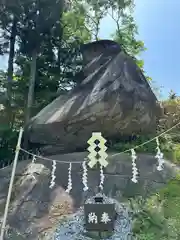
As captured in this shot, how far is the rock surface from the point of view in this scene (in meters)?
5.98

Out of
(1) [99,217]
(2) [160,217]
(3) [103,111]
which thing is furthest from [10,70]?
(2) [160,217]

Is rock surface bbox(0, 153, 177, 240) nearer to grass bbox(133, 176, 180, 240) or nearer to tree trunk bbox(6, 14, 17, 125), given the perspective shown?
grass bbox(133, 176, 180, 240)

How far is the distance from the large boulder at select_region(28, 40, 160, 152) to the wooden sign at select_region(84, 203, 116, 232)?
3075 millimetres

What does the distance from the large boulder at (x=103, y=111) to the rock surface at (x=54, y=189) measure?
870 mm

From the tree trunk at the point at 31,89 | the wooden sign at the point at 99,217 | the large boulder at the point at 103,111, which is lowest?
the wooden sign at the point at 99,217

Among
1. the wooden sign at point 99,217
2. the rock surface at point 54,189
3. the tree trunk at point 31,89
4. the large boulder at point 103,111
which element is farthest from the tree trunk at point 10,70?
the wooden sign at point 99,217

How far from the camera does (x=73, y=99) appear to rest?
8.61 metres

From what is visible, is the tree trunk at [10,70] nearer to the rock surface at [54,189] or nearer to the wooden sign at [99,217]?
the rock surface at [54,189]

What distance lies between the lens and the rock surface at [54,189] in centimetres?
598

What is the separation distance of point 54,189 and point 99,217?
5.50ft

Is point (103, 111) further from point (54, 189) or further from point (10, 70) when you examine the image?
point (10, 70)

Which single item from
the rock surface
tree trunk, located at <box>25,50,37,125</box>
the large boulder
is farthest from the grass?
tree trunk, located at <box>25,50,37,125</box>

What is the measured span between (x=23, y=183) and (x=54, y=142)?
174cm

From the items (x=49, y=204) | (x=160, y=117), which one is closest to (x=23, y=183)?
(x=49, y=204)
